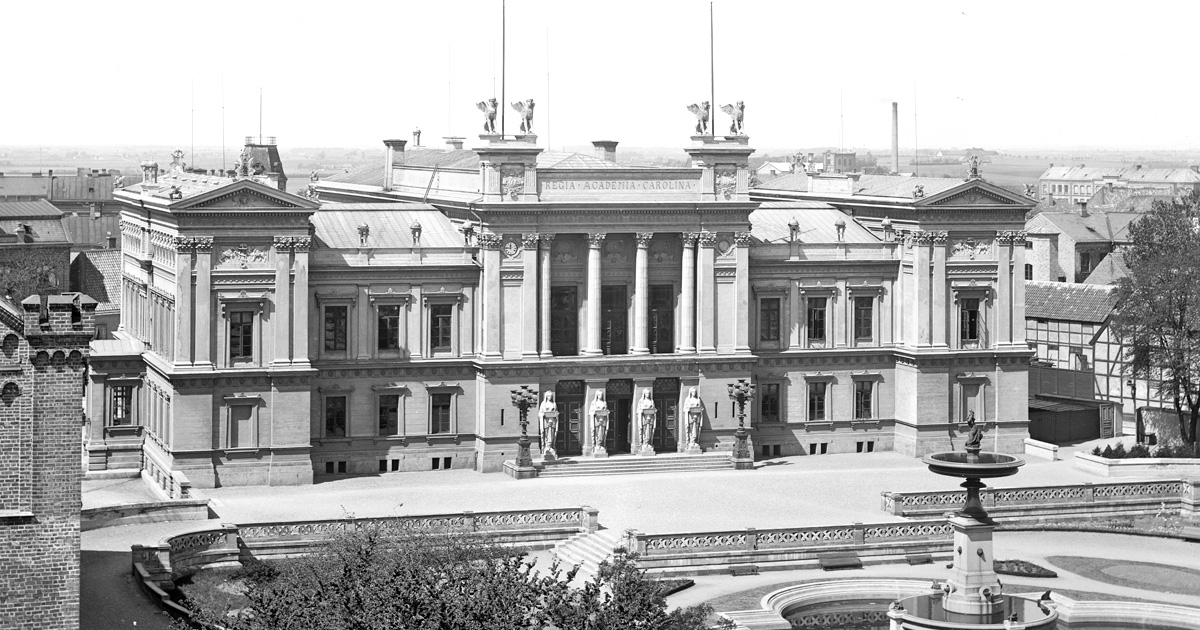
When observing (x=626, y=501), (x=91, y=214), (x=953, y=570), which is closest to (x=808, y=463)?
(x=626, y=501)

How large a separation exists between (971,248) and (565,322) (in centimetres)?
1703

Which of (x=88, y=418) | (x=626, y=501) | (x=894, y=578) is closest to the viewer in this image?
(x=894, y=578)

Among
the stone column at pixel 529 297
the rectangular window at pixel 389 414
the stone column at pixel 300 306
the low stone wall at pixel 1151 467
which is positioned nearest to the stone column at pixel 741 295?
the stone column at pixel 529 297

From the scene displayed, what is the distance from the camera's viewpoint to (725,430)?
8438 cm

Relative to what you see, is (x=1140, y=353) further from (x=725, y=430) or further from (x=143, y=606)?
(x=143, y=606)

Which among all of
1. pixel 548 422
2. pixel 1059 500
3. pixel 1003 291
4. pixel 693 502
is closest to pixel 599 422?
pixel 548 422

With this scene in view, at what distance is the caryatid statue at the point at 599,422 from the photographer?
82062 millimetres

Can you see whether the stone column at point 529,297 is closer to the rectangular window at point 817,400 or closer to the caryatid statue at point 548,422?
the caryatid statue at point 548,422

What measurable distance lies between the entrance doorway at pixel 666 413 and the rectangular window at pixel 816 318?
643 centimetres

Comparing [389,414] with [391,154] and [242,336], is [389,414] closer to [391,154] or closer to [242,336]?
[242,336]

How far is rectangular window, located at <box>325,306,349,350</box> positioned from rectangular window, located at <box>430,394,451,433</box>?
4.23 metres

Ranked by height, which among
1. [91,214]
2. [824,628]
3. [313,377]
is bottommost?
[824,628]

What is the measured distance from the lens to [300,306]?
7831 cm

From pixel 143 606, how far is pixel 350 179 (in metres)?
47.7
